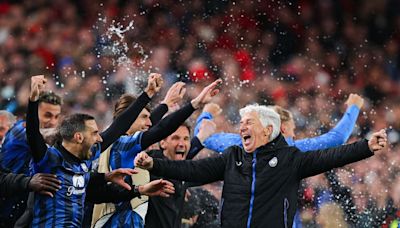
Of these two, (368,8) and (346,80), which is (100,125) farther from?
(368,8)

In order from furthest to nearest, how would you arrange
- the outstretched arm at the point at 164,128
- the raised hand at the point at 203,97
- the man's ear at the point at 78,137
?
the raised hand at the point at 203,97, the outstretched arm at the point at 164,128, the man's ear at the point at 78,137

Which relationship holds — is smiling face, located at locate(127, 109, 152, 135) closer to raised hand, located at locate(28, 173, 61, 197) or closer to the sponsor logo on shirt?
the sponsor logo on shirt

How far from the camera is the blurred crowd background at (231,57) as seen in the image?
7.95 m

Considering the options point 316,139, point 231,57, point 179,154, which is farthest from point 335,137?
point 231,57

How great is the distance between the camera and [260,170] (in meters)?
3.86

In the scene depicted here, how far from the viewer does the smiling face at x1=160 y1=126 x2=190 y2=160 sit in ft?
15.5

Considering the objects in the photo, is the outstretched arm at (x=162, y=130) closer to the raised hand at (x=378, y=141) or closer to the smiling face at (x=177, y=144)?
the smiling face at (x=177, y=144)

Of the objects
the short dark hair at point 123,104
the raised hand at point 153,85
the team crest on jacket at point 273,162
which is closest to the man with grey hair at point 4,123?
the short dark hair at point 123,104

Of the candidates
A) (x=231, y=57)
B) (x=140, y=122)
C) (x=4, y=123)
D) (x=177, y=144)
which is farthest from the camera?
(x=231, y=57)

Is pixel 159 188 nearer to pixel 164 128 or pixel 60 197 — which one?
pixel 164 128

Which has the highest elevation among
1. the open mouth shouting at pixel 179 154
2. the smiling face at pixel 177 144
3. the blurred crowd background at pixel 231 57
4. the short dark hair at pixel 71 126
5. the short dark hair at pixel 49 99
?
the blurred crowd background at pixel 231 57

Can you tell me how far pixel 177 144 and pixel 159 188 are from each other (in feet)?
2.82

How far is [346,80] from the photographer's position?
921 cm

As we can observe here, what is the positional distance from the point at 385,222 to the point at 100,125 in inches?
114
